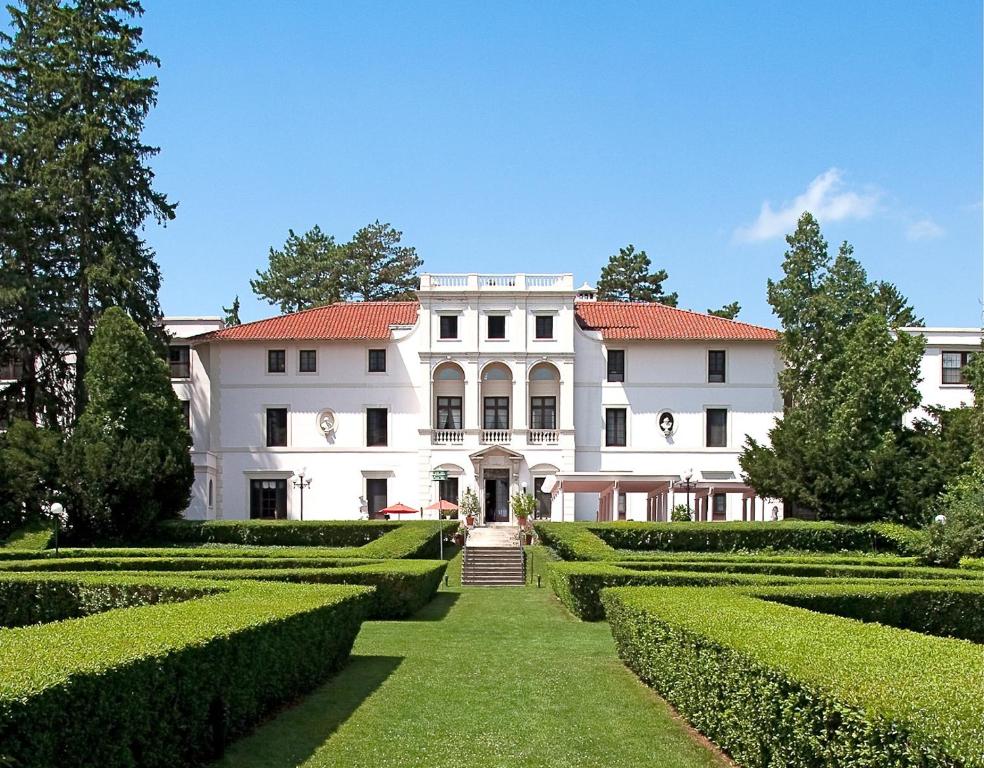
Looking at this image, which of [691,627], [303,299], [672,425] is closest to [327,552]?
[691,627]

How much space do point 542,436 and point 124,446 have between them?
18042 millimetres

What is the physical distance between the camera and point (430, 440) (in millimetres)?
47750

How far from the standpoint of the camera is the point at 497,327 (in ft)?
159

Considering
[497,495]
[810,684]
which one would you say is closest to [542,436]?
[497,495]

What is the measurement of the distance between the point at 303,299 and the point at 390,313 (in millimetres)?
20444

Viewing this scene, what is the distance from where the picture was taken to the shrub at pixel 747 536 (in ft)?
109

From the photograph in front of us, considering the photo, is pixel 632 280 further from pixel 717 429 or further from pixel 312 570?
pixel 312 570

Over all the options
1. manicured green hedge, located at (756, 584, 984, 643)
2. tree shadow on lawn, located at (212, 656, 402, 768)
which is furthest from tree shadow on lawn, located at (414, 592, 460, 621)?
manicured green hedge, located at (756, 584, 984, 643)

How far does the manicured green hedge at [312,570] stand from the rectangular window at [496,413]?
23415 mm

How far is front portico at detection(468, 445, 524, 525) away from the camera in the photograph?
47.3m

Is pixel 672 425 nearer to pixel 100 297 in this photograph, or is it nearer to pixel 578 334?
pixel 578 334

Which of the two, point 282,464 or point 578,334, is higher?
point 578,334

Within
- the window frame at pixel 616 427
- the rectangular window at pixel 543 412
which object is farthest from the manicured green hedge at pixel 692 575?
the rectangular window at pixel 543 412

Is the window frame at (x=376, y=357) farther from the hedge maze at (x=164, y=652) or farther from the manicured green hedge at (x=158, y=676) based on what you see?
the manicured green hedge at (x=158, y=676)
